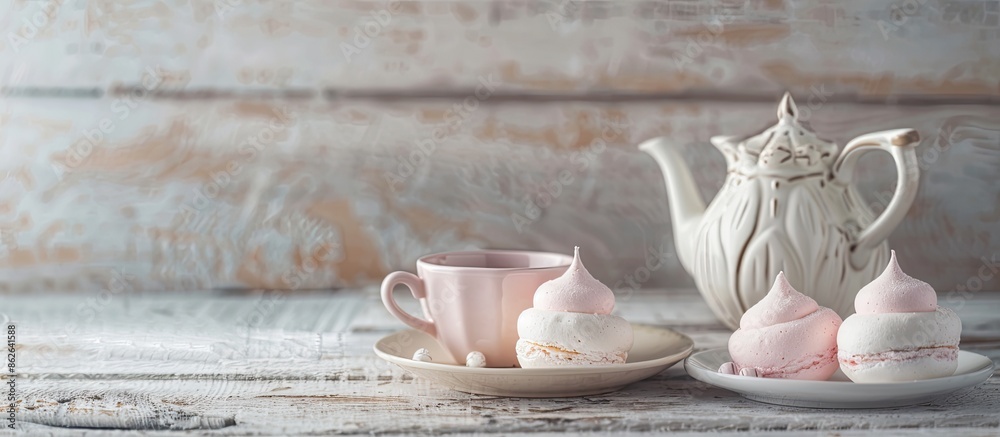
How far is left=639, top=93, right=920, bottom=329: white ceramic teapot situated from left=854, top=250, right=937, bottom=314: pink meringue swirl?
0.19 m

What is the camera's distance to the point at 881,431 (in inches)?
22.3

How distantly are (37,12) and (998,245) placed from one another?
1.34 m

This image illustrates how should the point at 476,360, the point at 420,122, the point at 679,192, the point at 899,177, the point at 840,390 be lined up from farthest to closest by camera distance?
the point at 420,122, the point at 679,192, the point at 899,177, the point at 476,360, the point at 840,390

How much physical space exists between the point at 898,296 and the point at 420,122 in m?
0.76

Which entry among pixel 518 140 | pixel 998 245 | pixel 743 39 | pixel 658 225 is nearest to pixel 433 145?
pixel 518 140

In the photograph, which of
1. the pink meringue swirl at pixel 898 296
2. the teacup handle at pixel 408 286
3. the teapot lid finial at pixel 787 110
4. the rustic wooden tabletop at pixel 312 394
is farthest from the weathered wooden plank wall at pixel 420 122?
the pink meringue swirl at pixel 898 296

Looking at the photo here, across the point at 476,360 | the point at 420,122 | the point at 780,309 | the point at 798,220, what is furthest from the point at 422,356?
the point at 420,122

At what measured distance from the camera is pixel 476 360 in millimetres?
688

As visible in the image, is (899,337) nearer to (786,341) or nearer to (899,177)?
(786,341)

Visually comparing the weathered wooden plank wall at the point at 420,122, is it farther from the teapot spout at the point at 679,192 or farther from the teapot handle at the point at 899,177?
the teapot handle at the point at 899,177

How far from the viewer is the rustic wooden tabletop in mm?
587

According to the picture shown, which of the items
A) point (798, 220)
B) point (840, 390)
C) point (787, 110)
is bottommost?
point (840, 390)

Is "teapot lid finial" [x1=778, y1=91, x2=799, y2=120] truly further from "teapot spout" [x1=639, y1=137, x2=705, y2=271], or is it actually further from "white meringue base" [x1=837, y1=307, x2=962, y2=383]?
"white meringue base" [x1=837, y1=307, x2=962, y2=383]

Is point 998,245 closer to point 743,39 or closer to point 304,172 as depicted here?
point 743,39
